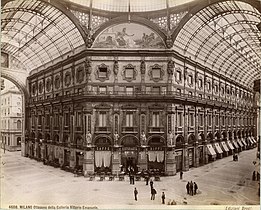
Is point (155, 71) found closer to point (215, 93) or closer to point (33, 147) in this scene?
point (215, 93)

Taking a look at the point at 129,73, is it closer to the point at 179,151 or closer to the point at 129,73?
the point at 129,73

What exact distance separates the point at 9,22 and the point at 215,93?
12.6 meters

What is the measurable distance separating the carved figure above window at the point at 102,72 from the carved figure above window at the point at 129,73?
896 mm

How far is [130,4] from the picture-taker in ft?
47.3

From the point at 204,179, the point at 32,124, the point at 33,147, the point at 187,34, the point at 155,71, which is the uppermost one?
the point at 187,34

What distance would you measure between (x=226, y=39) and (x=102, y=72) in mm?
7889

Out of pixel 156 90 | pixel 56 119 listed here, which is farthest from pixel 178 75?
pixel 56 119

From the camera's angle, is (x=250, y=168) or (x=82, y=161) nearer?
(x=250, y=168)

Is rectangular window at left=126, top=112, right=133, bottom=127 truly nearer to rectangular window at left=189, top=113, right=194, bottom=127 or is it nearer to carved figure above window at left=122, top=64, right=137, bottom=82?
carved figure above window at left=122, top=64, right=137, bottom=82

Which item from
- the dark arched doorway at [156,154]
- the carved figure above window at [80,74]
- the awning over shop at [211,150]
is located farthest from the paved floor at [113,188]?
the carved figure above window at [80,74]

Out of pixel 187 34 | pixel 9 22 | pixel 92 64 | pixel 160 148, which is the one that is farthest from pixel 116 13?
pixel 160 148

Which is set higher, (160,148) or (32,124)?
(32,124)

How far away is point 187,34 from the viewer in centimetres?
1656

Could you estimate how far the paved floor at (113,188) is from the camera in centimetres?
1327
